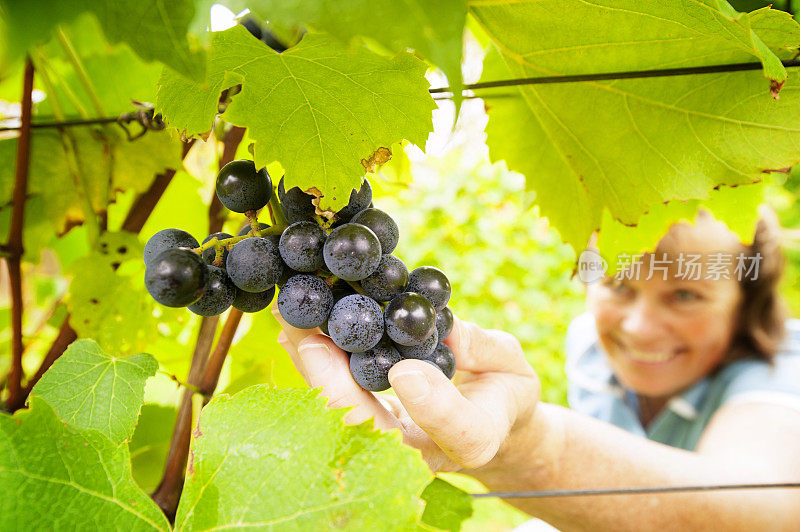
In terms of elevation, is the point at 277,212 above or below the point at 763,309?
above

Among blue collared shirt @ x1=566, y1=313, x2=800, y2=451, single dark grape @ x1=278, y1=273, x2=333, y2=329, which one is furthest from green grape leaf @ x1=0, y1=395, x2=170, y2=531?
blue collared shirt @ x1=566, y1=313, x2=800, y2=451

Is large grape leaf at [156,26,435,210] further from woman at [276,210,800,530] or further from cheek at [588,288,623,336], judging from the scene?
cheek at [588,288,623,336]

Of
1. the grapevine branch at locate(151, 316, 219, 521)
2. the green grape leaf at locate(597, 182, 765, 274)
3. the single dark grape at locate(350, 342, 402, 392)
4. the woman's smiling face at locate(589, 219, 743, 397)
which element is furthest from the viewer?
the woman's smiling face at locate(589, 219, 743, 397)

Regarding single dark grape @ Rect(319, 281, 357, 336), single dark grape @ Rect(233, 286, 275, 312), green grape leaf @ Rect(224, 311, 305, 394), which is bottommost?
green grape leaf @ Rect(224, 311, 305, 394)

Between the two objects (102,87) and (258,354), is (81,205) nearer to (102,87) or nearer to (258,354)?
(102,87)

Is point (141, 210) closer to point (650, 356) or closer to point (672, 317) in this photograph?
point (672, 317)

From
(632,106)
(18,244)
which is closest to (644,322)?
(632,106)

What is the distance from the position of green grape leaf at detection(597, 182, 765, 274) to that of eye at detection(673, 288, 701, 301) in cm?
111

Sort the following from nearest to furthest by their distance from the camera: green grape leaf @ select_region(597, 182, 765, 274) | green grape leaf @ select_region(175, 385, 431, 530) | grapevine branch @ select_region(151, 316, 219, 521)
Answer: green grape leaf @ select_region(175, 385, 431, 530)
grapevine branch @ select_region(151, 316, 219, 521)
green grape leaf @ select_region(597, 182, 765, 274)

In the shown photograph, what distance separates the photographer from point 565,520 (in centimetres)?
102

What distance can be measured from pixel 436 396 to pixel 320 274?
Answer: 5.1 inches

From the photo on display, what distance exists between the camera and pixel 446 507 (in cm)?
43

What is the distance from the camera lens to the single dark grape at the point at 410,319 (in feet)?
1.25

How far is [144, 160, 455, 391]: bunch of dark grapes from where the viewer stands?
37cm
